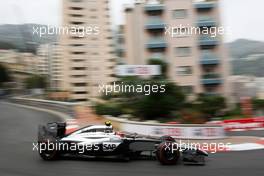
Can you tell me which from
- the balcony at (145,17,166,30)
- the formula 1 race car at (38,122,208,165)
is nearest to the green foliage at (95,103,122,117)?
the formula 1 race car at (38,122,208,165)

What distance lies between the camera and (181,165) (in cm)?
1090

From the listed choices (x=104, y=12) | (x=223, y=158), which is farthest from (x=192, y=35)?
(x=104, y=12)

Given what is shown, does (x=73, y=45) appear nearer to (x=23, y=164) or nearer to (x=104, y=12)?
(x=104, y=12)

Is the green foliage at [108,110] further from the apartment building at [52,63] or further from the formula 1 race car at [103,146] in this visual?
the apartment building at [52,63]

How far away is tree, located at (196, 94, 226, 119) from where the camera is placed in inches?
1237

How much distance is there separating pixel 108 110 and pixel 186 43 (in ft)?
79.1

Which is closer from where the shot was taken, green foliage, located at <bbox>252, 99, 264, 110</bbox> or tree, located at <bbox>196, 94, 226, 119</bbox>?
tree, located at <bbox>196, 94, 226, 119</bbox>

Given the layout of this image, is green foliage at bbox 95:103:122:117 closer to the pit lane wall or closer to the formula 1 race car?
the pit lane wall

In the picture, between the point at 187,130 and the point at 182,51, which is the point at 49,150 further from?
the point at 182,51

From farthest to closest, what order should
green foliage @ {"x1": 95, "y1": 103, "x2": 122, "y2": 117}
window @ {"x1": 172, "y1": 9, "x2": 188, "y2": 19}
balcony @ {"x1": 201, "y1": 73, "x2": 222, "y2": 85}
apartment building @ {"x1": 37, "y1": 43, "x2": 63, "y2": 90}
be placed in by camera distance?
1. apartment building @ {"x1": 37, "y1": 43, "x2": 63, "y2": 90}
2. window @ {"x1": 172, "y1": 9, "x2": 188, "y2": 19}
3. balcony @ {"x1": 201, "y1": 73, "x2": 222, "y2": 85}
4. green foliage @ {"x1": 95, "y1": 103, "x2": 122, "y2": 117}

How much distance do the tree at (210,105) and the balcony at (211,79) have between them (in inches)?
396

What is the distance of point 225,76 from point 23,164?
3777cm

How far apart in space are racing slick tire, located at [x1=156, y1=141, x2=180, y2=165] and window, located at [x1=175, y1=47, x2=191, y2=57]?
1393 inches

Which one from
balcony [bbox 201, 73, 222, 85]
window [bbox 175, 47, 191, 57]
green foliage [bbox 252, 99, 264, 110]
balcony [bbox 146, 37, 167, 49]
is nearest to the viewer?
green foliage [bbox 252, 99, 264, 110]
